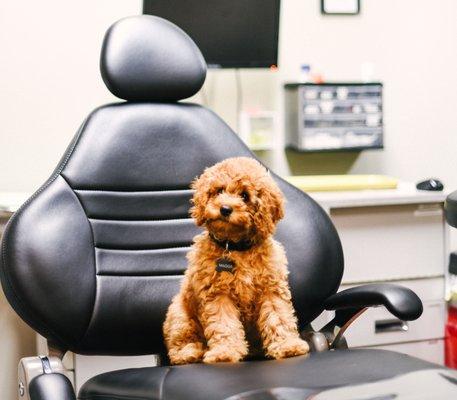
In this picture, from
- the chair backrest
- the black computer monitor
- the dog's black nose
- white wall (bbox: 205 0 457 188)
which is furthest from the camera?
white wall (bbox: 205 0 457 188)

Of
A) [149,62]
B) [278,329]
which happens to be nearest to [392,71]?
[149,62]

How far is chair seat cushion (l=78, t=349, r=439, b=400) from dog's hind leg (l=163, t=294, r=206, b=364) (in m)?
0.08

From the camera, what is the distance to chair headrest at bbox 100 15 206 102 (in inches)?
63.3

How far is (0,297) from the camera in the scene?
88.7 inches

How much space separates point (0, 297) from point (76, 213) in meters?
0.84

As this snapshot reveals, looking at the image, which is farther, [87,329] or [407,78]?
[407,78]

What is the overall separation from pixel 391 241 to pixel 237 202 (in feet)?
4.02

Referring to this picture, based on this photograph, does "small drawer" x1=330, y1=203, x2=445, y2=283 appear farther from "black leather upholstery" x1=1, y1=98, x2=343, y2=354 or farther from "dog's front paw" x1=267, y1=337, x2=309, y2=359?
"dog's front paw" x1=267, y1=337, x2=309, y2=359

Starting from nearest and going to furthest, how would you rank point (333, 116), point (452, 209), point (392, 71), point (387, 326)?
1. point (452, 209)
2. point (387, 326)
3. point (333, 116)
4. point (392, 71)

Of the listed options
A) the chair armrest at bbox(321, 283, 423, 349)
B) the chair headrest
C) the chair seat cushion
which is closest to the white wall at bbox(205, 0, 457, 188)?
the chair headrest

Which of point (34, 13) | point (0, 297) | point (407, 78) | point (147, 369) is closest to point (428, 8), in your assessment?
point (407, 78)

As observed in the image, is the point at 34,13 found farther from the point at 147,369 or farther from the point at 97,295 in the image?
the point at 147,369

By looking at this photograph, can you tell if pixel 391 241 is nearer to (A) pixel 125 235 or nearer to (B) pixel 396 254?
(B) pixel 396 254

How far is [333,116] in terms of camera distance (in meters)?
2.79
